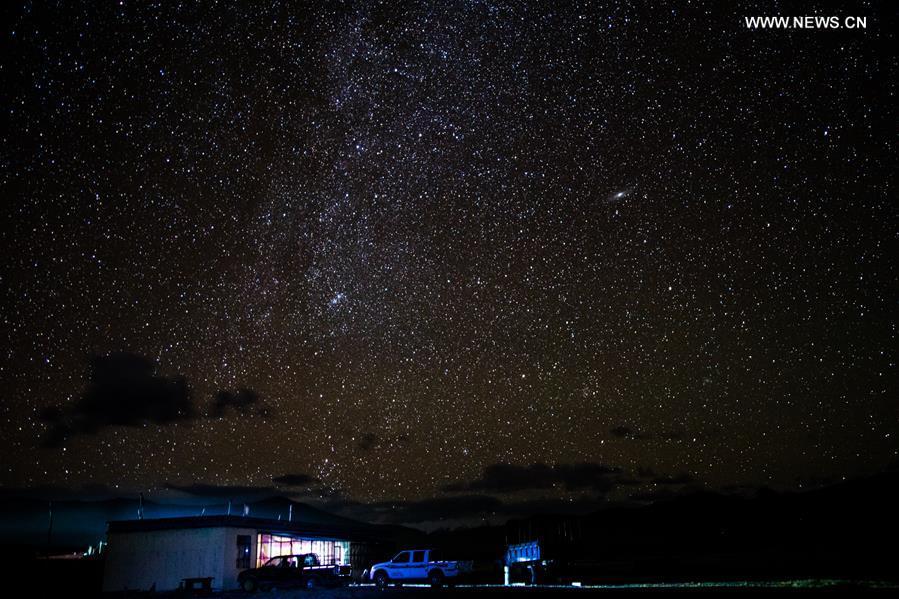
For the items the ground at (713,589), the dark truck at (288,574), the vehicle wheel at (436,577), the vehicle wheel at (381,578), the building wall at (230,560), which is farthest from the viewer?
the vehicle wheel at (381,578)

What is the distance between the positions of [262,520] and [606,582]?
16717 mm

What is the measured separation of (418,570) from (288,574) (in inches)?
223

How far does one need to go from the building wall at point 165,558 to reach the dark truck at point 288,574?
1639mm

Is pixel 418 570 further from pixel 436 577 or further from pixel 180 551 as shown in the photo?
pixel 180 551

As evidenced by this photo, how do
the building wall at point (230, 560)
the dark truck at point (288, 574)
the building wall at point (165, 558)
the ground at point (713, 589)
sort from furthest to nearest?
the building wall at point (165, 558) < the building wall at point (230, 560) < the dark truck at point (288, 574) < the ground at point (713, 589)

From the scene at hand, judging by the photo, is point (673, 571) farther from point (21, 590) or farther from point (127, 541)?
point (21, 590)

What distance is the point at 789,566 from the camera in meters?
28.4

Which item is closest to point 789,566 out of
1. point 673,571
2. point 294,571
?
point 673,571

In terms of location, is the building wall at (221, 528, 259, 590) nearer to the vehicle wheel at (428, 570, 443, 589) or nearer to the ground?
the ground

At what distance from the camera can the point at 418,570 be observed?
29.8 m

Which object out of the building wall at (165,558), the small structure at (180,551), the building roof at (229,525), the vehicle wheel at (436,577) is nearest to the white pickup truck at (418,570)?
the vehicle wheel at (436,577)

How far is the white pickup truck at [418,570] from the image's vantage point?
29359 millimetres

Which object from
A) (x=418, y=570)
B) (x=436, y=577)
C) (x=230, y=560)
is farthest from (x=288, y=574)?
(x=436, y=577)

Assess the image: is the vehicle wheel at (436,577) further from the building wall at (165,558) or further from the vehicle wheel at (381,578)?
the building wall at (165,558)
